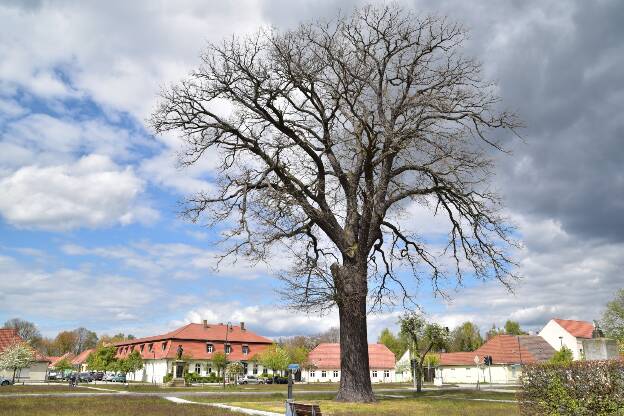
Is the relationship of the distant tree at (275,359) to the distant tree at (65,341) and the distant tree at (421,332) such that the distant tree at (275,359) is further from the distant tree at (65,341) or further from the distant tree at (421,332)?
the distant tree at (65,341)

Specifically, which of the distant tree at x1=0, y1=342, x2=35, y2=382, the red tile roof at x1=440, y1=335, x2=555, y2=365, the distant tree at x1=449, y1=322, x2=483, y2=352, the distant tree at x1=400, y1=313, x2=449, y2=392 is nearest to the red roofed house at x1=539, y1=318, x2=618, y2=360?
the red tile roof at x1=440, y1=335, x2=555, y2=365

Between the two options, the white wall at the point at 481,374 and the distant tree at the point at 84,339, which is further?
the distant tree at the point at 84,339

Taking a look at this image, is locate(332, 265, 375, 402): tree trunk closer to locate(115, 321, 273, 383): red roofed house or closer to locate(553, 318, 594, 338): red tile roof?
locate(115, 321, 273, 383): red roofed house

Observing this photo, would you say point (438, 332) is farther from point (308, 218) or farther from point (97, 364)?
point (97, 364)

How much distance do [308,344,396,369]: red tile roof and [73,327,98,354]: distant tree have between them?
82.1 m

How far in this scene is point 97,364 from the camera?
63.8m

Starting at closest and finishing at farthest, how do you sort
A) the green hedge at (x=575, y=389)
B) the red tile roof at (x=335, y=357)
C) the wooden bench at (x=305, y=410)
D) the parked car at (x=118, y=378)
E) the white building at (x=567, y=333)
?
the green hedge at (x=575, y=389) < the wooden bench at (x=305, y=410) < the parked car at (x=118, y=378) < the white building at (x=567, y=333) < the red tile roof at (x=335, y=357)

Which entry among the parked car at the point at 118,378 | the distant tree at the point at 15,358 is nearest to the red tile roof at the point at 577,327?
the parked car at the point at 118,378

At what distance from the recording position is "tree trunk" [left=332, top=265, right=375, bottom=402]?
63.5 feet

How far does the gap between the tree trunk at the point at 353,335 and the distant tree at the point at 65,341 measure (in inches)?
5271

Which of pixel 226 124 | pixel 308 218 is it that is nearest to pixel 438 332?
pixel 308 218

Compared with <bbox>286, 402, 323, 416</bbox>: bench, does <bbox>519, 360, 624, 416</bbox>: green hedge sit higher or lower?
higher

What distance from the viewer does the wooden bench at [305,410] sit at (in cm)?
1193

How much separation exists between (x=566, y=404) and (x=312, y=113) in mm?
15270
